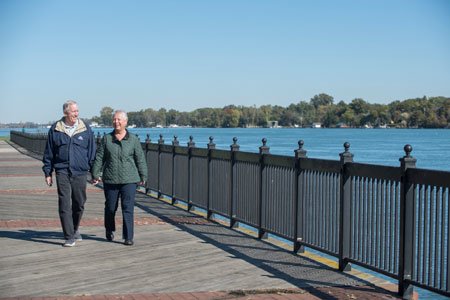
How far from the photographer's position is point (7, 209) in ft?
Result: 47.8

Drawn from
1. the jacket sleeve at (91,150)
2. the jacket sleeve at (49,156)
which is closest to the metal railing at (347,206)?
the jacket sleeve at (91,150)

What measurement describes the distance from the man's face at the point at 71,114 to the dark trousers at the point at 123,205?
3.21 ft

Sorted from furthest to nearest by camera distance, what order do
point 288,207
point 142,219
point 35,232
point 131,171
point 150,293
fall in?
1. point 142,219
2. point 35,232
3. point 131,171
4. point 288,207
5. point 150,293

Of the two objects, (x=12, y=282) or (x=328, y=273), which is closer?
(x=12, y=282)

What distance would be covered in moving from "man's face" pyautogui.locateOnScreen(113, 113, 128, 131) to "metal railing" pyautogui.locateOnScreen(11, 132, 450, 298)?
6.34ft

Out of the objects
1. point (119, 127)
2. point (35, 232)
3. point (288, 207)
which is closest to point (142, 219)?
point (35, 232)

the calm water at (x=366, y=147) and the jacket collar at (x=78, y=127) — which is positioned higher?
the jacket collar at (x=78, y=127)

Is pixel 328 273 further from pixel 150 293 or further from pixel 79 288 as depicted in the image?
pixel 79 288

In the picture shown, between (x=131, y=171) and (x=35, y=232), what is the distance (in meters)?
2.04

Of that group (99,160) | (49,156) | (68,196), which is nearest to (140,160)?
(99,160)

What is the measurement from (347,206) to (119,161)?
344cm

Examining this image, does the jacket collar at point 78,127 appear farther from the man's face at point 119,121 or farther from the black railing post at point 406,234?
the black railing post at point 406,234

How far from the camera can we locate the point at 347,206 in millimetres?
8359

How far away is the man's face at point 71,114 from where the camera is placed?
10188mm
